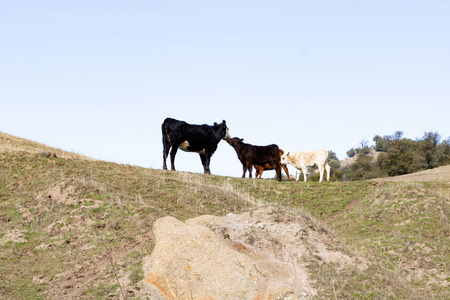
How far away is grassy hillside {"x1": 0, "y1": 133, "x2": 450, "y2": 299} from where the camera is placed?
12.9m

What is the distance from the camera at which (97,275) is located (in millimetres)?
12852

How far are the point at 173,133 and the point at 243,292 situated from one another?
677 inches

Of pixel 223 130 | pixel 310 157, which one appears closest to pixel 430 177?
pixel 310 157

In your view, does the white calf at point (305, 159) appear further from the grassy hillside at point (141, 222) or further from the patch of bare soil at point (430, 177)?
the patch of bare soil at point (430, 177)

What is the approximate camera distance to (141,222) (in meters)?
15.5

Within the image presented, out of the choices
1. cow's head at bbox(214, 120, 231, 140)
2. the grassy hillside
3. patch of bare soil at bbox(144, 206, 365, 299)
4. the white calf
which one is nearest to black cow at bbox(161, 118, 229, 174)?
cow's head at bbox(214, 120, 231, 140)

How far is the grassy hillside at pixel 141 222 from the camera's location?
12914 millimetres

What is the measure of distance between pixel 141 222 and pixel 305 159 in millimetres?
18206

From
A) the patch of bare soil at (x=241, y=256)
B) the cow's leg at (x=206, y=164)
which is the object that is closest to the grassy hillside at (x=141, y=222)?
the patch of bare soil at (x=241, y=256)

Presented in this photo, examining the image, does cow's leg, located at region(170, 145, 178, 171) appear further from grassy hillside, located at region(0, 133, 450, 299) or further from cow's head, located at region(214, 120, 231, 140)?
cow's head, located at region(214, 120, 231, 140)

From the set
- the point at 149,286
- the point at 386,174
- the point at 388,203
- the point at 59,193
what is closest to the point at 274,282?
the point at 149,286

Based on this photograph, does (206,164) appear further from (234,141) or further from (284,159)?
(284,159)

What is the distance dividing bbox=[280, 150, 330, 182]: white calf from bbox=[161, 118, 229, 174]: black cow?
4662 millimetres

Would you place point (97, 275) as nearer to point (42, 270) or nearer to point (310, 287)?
point (42, 270)
